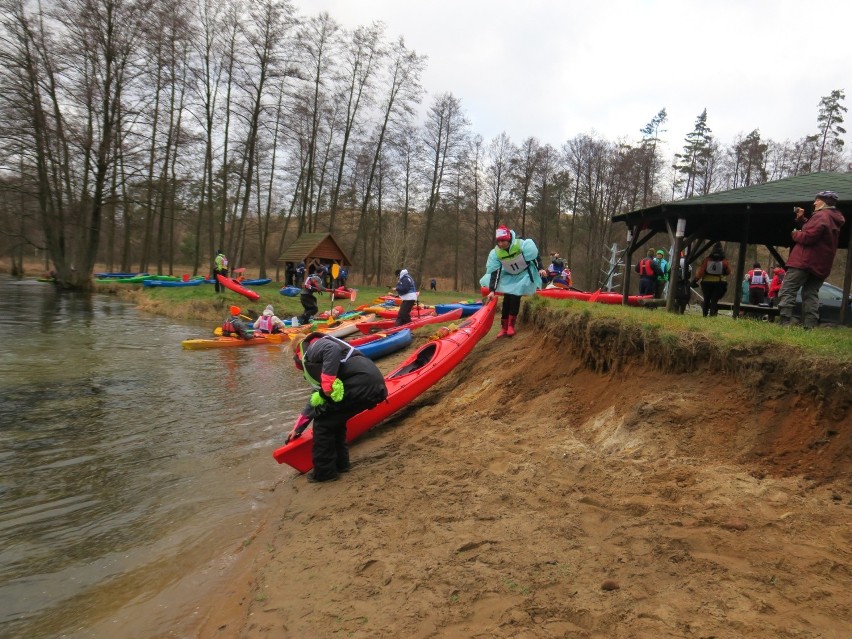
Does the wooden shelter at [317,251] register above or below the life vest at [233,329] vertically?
above

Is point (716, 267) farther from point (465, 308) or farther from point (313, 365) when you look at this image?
point (465, 308)

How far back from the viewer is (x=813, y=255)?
5754 millimetres

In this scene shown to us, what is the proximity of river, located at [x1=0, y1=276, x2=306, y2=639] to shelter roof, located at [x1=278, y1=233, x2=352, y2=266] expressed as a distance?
1552 centimetres

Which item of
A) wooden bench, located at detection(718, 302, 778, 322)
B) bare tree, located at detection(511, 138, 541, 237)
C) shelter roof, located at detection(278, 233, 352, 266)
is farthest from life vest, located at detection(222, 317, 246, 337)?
bare tree, located at detection(511, 138, 541, 237)

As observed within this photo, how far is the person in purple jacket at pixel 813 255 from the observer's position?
18.5 feet

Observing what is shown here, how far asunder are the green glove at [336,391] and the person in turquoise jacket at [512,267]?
11.4 feet

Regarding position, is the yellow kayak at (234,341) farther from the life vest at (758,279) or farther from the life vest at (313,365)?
the life vest at (758,279)

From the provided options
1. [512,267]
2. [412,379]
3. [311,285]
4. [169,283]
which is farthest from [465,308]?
[169,283]

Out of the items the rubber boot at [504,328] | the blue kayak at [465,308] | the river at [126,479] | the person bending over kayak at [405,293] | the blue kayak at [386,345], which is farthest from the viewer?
the blue kayak at [465,308]

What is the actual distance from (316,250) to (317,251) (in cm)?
16

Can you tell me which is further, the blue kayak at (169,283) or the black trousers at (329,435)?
the blue kayak at (169,283)

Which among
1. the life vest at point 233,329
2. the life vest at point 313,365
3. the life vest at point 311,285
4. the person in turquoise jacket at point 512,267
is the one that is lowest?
the life vest at point 233,329

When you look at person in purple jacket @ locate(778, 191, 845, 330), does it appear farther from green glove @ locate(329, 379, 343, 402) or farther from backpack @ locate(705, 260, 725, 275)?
green glove @ locate(329, 379, 343, 402)

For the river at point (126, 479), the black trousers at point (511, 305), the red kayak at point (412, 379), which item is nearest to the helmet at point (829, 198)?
the black trousers at point (511, 305)
